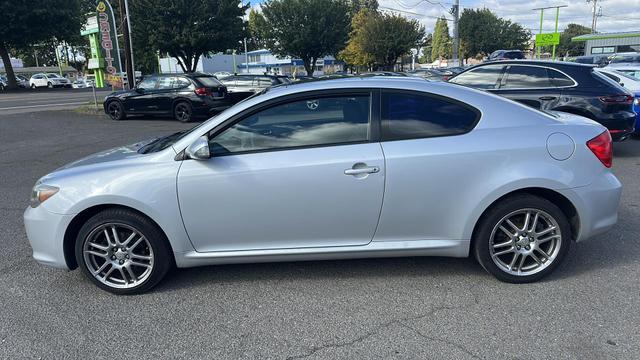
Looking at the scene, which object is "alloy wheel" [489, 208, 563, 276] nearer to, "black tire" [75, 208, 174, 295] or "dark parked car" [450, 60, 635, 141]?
"black tire" [75, 208, 174, 295]

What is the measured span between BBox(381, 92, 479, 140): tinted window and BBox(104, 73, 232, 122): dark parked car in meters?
12.0

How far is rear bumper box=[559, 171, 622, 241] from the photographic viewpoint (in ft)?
11.3

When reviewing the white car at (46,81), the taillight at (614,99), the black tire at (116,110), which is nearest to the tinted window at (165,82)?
the black tire at (116,110)

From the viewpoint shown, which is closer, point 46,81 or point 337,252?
point 337,252

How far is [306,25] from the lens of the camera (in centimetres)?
3231

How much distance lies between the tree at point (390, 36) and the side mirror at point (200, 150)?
135 feet

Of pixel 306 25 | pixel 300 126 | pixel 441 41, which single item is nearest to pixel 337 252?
pixel 300 126

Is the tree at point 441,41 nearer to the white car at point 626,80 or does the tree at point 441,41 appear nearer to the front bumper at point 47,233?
the white car at point 626,80

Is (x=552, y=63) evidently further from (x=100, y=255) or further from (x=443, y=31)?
(x=443, y=31)

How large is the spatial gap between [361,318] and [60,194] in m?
2.37

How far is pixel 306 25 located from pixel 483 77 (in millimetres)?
25497

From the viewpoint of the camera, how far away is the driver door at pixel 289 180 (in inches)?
130

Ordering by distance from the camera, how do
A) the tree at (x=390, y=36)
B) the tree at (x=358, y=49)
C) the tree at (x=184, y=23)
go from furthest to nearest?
the tree at (x=358, y=49) → the tree at (x=390, y=36) → the tree at (x=184, y=23)

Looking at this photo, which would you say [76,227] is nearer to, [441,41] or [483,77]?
[483,77]
